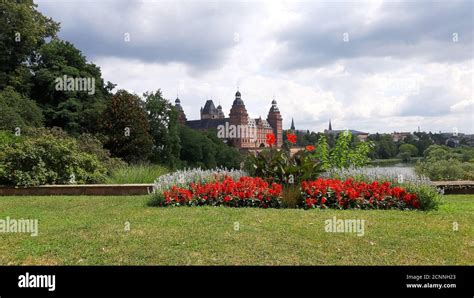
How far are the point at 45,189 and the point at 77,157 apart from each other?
5.78 feet

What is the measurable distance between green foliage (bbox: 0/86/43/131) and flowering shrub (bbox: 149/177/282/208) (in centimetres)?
1468

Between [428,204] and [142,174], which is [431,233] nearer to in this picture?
[428,204]

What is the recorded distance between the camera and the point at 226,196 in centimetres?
824

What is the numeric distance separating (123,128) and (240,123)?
9034 centimetres

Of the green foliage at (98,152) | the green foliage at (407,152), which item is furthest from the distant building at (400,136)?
the green foliage at (98,152)

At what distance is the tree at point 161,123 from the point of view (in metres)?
37.8

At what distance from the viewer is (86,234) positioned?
19.1 feet

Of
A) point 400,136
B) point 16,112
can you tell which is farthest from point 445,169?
point 400,136

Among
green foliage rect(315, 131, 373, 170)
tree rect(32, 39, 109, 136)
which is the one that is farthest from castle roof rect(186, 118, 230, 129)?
green foliage rect(315, 131, 373, 170)

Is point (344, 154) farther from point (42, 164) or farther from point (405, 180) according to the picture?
point (42, 164)

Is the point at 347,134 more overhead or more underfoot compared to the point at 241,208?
more overhead

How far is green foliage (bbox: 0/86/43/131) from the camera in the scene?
1970cm

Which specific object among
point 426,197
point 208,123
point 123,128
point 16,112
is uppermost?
point 208,123
